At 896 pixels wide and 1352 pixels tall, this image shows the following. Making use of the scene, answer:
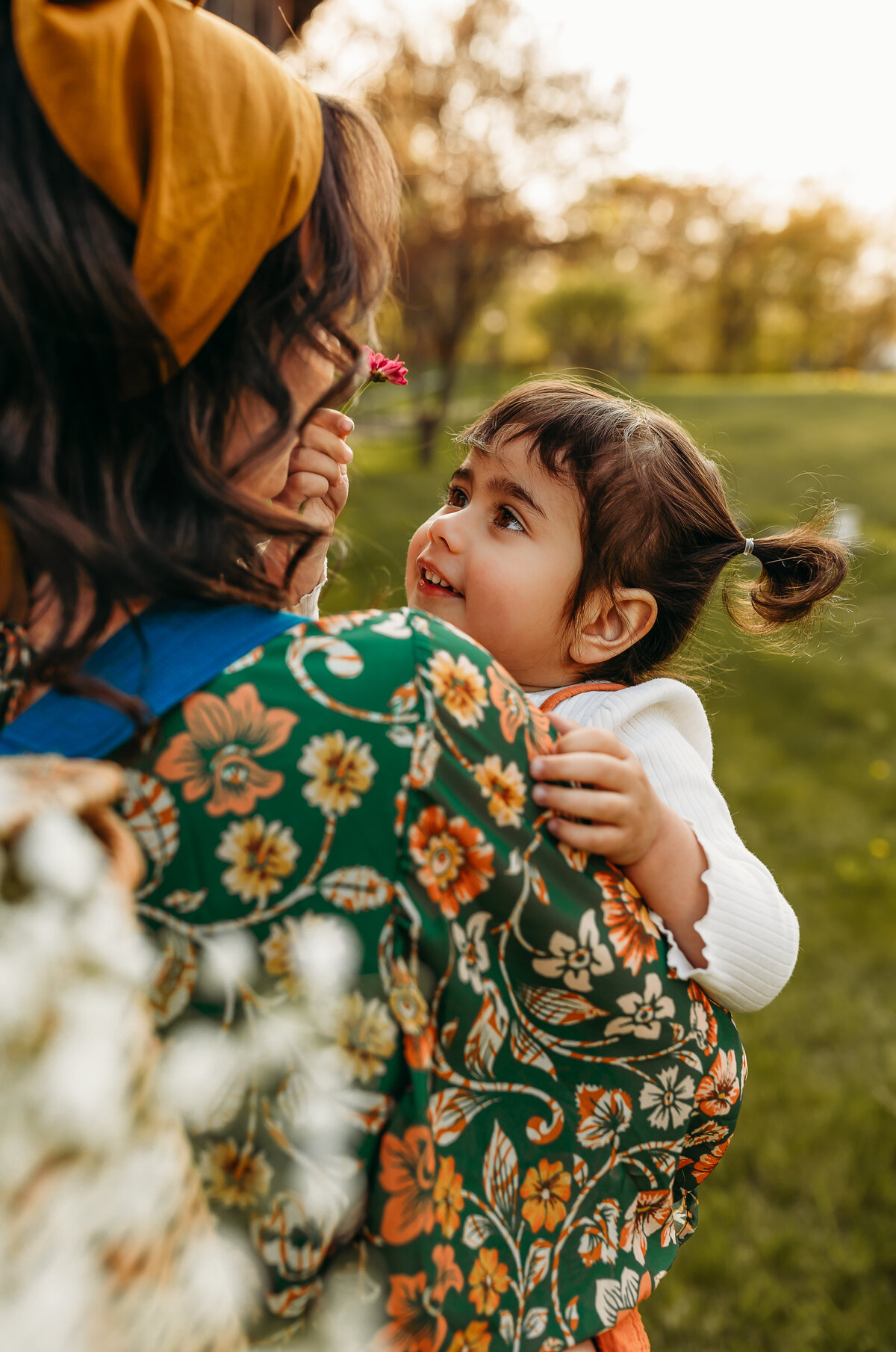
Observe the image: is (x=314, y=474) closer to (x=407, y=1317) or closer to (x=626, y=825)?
→ (x=626, y=825)

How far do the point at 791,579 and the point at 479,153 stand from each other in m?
12.8

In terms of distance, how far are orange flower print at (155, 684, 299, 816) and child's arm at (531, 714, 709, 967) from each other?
326mm

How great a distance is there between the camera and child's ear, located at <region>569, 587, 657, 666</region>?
2010mm

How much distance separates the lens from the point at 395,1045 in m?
1.02

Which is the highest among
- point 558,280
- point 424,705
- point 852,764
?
point 424,705

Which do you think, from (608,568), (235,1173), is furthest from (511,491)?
(235,1173)

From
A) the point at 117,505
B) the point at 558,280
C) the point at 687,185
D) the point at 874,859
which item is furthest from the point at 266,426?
the point at 558,280

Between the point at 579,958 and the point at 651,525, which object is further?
the point at 651,525

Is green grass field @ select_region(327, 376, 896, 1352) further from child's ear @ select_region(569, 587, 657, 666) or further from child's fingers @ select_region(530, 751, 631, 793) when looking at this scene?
child's fingers @ select_region(530, 751, 631, 793)

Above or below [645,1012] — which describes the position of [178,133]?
above

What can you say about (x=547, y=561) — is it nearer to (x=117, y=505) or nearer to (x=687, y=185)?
(x=117, y=505)

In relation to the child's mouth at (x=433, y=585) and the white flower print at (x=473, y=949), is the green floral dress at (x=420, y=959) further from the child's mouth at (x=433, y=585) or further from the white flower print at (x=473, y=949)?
the child's mouth at (x=433, y=585)

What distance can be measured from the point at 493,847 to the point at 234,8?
5042mm

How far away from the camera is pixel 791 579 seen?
86.5 inches
